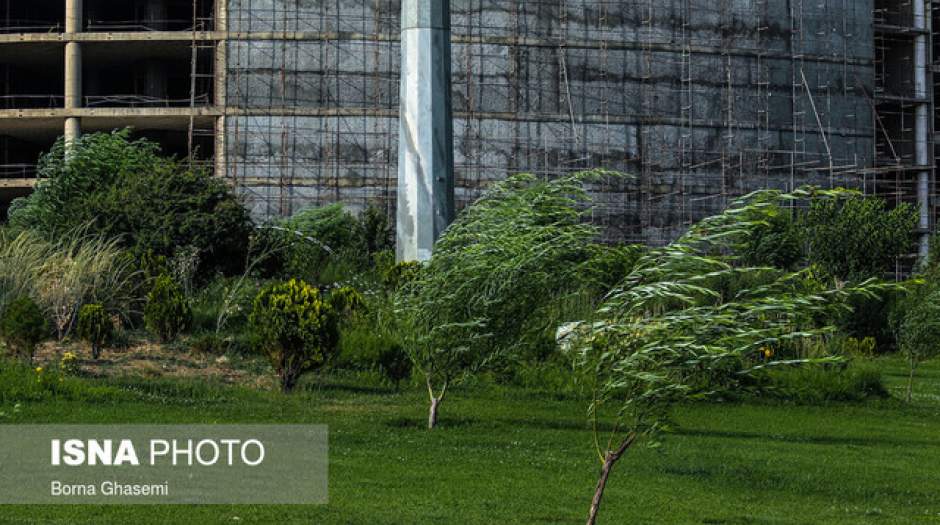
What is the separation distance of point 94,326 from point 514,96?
30557 millimetres

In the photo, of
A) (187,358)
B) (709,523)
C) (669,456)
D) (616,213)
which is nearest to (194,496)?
(709,523)

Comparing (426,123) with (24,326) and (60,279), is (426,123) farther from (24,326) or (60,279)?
(24,326)

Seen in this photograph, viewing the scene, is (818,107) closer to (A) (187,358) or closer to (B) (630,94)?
(B) (630,94)

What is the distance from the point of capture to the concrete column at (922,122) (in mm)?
58594

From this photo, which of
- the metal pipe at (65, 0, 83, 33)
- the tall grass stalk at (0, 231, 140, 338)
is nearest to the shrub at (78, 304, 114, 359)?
the tall grass stalk at (0, 231, 140, 338)

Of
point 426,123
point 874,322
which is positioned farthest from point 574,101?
point 426,123

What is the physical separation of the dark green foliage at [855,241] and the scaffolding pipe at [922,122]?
12.1 metres

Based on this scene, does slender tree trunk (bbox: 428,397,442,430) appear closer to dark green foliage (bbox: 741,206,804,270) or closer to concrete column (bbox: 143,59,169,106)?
dark green foliage (bbox: 741,206,804,270)

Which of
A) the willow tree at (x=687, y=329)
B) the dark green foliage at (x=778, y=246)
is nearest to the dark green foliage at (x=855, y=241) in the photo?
the dark green foliage at (x=778, y=246)

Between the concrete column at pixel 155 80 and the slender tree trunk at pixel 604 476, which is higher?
the concrete column at pixel 155 80

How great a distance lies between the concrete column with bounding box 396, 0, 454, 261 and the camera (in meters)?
30.1

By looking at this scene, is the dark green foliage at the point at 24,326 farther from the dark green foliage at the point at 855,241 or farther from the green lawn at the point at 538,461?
the dark green foliage at the point at 855,241

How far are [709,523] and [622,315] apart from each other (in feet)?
8.83

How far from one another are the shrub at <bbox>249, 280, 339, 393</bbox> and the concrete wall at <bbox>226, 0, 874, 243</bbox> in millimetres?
29263
